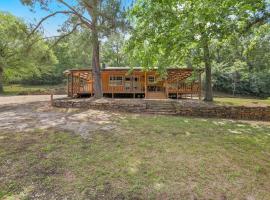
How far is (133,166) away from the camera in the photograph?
5.39 m

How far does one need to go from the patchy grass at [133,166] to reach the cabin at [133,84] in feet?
40.7

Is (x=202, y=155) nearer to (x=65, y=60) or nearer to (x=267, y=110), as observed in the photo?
(x=267, y=110)

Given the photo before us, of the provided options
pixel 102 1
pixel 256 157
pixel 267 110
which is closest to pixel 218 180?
pixel 256 157

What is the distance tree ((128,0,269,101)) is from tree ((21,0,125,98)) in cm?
131

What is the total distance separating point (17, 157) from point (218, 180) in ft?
15.1

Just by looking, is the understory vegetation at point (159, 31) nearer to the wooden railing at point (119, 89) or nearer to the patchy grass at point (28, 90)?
the wooden railing at point (119, 89)

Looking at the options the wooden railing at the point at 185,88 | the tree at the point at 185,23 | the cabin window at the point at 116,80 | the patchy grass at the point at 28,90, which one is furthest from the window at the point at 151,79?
the patchy grass at the point at 28,90

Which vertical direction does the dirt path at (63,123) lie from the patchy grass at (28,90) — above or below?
below

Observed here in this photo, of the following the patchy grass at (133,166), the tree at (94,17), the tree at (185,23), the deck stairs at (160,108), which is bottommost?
the patchy grass at (133,166)

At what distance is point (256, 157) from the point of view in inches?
251

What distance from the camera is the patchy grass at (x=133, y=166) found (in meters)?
4.45

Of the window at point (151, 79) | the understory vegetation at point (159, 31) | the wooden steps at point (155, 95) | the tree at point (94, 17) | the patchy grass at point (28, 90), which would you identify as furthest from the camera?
the patchy grass at point (28, 90)

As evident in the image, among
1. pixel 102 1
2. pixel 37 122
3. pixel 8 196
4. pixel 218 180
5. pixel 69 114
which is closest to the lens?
pixel 8 196

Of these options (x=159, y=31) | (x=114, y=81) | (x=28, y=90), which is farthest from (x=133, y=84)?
(x=28, y=90)
